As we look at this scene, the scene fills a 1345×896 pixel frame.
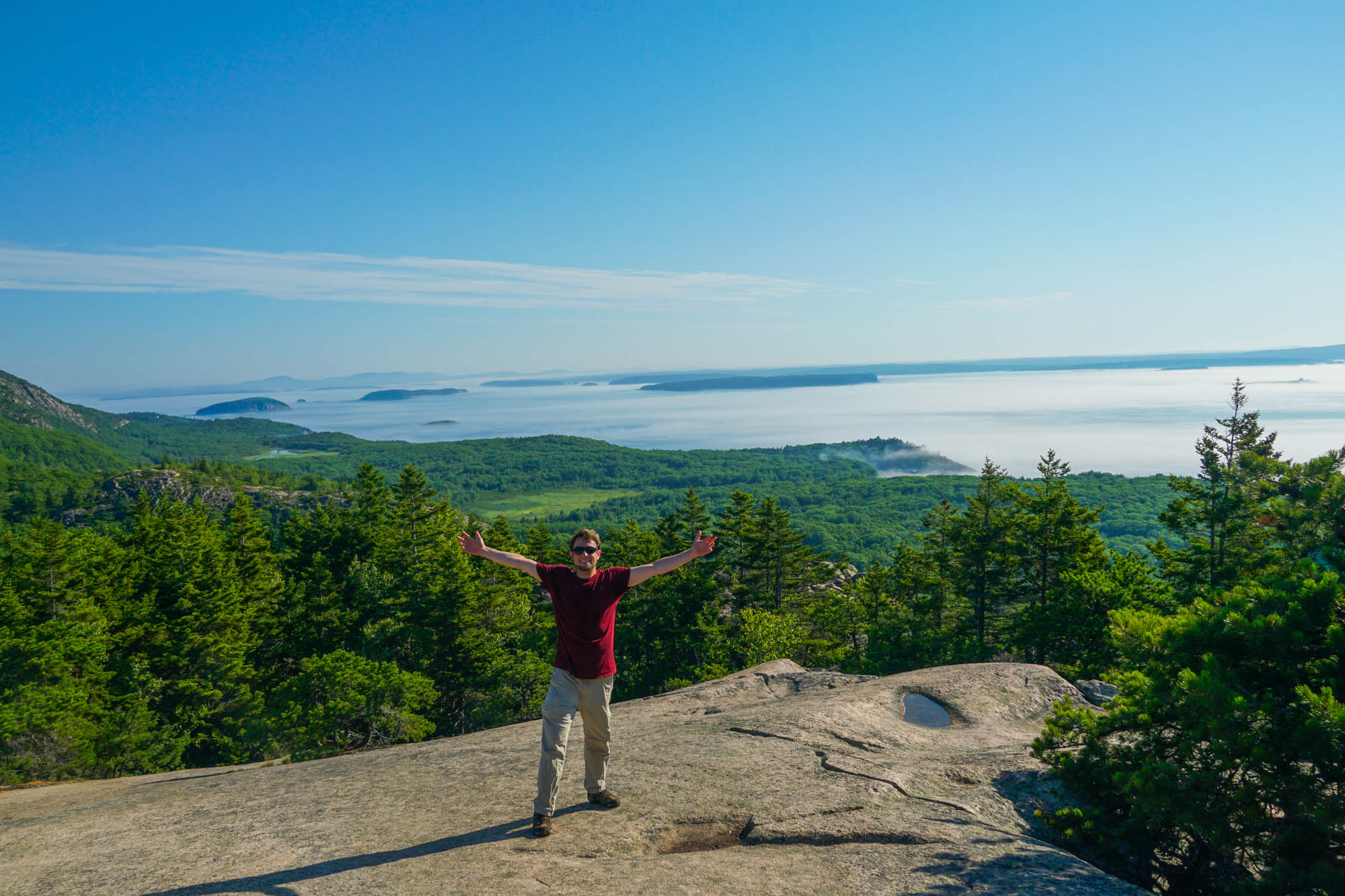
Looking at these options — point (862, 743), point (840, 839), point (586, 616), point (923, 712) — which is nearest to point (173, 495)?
point (923, 712)

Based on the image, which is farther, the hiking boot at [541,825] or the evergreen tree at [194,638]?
the evergreen tree at [194,638]

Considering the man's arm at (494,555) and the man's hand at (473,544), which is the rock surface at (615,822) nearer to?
the man's arm at (494,555)

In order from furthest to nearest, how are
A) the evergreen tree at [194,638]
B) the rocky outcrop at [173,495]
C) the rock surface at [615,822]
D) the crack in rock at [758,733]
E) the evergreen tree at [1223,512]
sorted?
the rocky outcrop at [173,495] → the evergreen tree at [194,638] → the evergreen tree at [1223,512] → the crack in rock at [758,733] → the rock surface at [615,822]

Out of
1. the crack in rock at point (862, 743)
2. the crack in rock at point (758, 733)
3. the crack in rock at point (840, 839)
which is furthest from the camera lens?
the crack in rock at point (758, 733)

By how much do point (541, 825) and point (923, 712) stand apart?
802 centimetres

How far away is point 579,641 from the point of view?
6371 mm

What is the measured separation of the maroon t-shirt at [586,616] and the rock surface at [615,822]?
182 cm

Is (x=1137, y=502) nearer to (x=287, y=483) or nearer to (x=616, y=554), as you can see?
(x=616, y=554)

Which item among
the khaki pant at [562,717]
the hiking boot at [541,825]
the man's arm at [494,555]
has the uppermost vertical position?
the man's arm at [494,555]

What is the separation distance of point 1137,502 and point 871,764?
145632mm

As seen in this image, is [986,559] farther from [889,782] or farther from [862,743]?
[889,782]

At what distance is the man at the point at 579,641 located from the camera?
627 cm

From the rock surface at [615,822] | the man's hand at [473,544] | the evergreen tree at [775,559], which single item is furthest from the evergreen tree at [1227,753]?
the evergreen tree at [775,559]

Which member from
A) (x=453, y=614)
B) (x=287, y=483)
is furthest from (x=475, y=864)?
(x=287, y=483)
